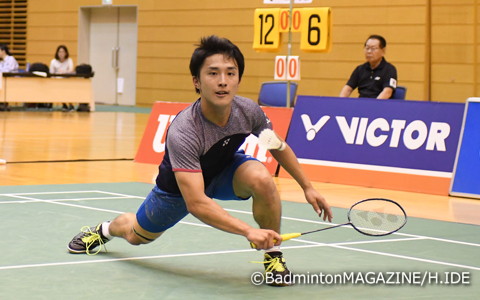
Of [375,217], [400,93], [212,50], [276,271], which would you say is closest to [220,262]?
[276,271]

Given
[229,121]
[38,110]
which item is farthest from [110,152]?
[38,110]

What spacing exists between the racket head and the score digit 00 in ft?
22.6

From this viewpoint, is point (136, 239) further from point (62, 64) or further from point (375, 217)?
point (62, 64)

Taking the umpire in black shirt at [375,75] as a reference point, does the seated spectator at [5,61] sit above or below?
above

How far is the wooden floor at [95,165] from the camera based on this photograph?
733cm

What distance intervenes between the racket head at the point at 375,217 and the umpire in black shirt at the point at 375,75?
5.57m

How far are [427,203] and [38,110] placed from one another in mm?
16058

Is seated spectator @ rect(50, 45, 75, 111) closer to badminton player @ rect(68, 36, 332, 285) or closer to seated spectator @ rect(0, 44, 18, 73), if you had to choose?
seated spectator @ rect(0, 44, 18, 73)

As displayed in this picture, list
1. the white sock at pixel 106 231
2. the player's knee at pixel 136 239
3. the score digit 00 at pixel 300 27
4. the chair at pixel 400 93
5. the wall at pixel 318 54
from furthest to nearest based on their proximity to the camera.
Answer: the wall at pixel 318 54 < the score digit 00 at pixel 300 27 < the chair at pixel 400 93 < the white sock at pixel 106 231 < the player's knee at pixel 136 239

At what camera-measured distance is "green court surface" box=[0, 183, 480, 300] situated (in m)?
3.84

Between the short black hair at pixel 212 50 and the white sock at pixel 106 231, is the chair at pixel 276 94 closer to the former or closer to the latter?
the white sock at pixel 106 231

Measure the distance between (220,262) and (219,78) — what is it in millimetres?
1108

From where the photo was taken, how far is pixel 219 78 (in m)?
3.93

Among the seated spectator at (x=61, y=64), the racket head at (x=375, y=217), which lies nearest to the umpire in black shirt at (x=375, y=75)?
the racket head at (x=375, y=217)
